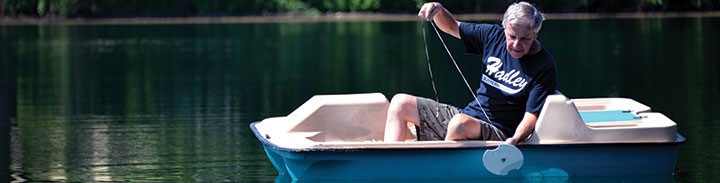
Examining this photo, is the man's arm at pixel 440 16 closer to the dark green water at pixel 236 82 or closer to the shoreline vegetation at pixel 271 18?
the dark green water at pixel 236 82

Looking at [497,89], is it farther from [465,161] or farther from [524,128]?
[465,161]

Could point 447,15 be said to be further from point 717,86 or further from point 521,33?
point 717,86

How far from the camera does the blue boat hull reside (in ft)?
28.6

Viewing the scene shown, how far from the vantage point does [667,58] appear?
20.9 m

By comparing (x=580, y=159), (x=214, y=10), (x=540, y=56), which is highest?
(x=540, y=56)

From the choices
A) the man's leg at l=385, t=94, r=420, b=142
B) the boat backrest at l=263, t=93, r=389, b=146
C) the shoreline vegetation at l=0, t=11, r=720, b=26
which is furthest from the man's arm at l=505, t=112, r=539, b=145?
the shoreline vegetation at l=0, t=11, r=720, b=26

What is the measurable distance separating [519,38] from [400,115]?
88 cm

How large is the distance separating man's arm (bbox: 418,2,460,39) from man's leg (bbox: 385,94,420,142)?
0.46 m

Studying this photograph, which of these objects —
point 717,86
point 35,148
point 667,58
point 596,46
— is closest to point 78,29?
point 596,46

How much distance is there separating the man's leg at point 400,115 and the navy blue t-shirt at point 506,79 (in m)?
0.34

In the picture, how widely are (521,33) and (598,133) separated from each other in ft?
2.53

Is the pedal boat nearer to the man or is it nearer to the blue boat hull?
the blue boat hull

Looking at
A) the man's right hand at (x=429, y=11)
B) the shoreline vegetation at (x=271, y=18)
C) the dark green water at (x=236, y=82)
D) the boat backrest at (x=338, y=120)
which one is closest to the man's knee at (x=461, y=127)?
the man's right hand at (x=429, y=11)

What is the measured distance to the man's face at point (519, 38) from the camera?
846 centimetres
